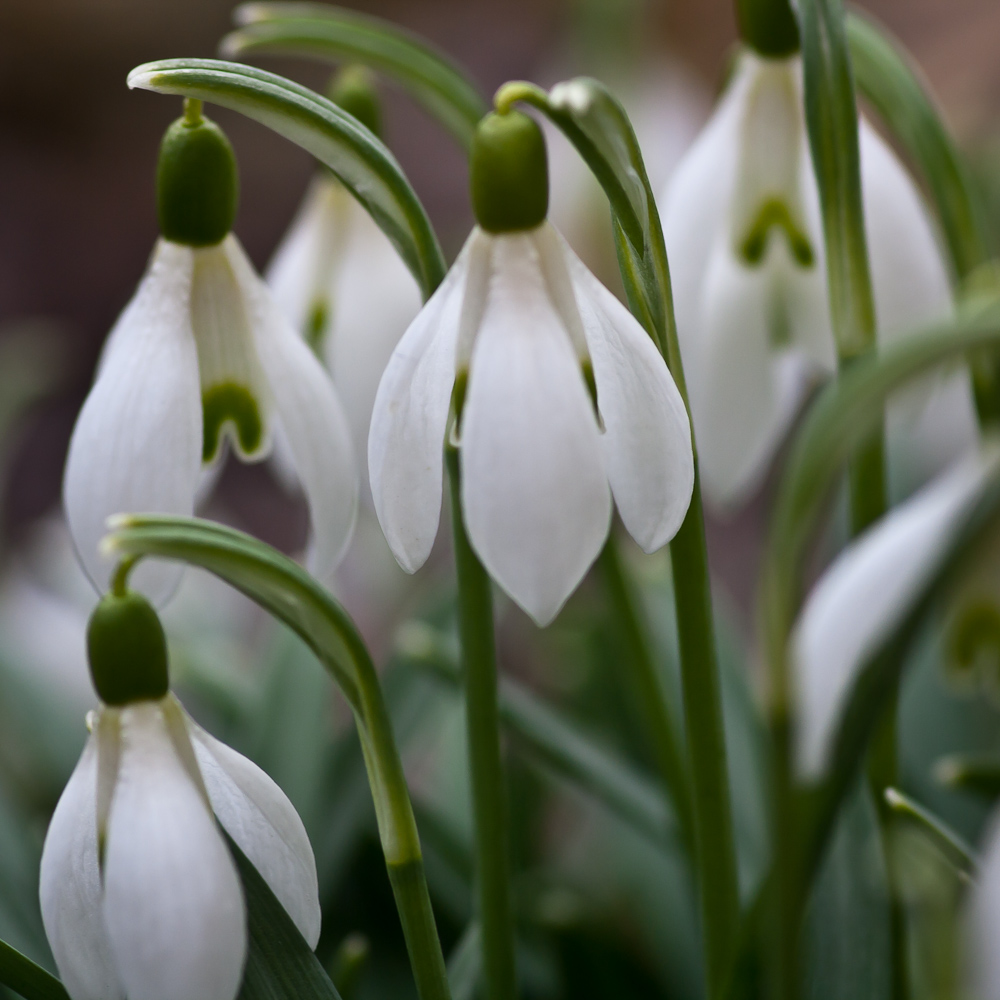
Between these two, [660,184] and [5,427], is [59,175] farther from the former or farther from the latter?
[5,427]

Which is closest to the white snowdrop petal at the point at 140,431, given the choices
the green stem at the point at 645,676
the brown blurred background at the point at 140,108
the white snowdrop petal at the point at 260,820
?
the white snowdrop petal at the point at 260,820

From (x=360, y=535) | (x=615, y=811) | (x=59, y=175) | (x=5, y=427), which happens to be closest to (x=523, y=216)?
(x=615, y=811)

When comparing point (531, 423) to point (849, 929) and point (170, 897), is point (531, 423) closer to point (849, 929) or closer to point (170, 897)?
point (170, 897)

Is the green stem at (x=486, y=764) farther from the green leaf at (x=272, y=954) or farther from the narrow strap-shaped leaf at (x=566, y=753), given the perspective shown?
the narrow strap-shaped leaf at (x=566, y=753)

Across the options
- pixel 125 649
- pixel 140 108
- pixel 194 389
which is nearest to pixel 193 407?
pixel 194 389

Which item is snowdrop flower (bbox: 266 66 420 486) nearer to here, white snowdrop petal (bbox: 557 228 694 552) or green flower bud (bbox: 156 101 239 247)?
green flower bud (bbox: 156 101 239 247)

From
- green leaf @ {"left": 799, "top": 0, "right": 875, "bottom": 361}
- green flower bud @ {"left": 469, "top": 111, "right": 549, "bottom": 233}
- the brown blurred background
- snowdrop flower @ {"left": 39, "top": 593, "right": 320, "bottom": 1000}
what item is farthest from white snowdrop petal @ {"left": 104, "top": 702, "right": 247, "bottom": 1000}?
the brown blurred background
